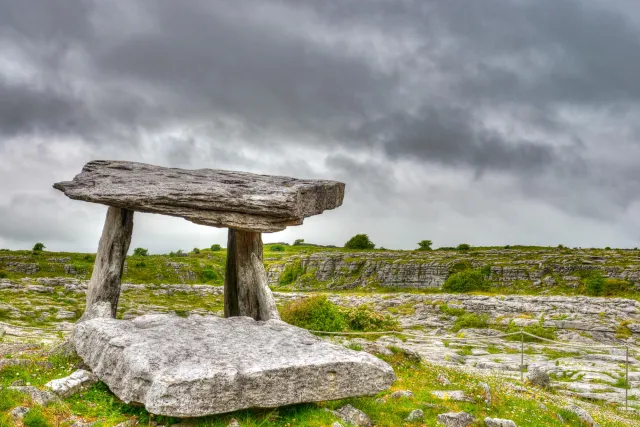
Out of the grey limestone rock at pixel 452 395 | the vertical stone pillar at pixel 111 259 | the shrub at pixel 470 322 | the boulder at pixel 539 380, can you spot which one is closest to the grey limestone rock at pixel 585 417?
the grey limestone rock at pixel 452 395

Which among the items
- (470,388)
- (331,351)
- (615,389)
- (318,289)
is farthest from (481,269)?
(331,351)

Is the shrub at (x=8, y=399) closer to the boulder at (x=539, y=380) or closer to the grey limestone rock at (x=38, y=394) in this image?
the grey limestone rock at (x=38, y=394)

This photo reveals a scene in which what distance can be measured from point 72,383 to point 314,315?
11.1m

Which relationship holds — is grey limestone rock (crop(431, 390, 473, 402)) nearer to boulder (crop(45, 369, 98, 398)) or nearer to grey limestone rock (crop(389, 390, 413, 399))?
grey limestone rock (crop(389, 390, 413, 399))

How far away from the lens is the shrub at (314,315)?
20344 mm

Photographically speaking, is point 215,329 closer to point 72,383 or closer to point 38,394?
point 72,383

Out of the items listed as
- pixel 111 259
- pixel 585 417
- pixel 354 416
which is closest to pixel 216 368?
pixel 354 416

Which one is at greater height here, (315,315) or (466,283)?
(466,283)

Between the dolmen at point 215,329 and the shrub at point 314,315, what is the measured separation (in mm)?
3396

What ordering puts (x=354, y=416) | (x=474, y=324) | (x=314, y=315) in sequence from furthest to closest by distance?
(x=474, y=324)
(x=314, y=315)
(x=354, y=416)

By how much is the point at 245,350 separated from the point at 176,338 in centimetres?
159

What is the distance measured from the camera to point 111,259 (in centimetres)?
1602

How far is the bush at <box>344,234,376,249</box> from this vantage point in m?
79.6

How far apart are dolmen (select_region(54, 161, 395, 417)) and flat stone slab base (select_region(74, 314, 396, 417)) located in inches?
0.7
